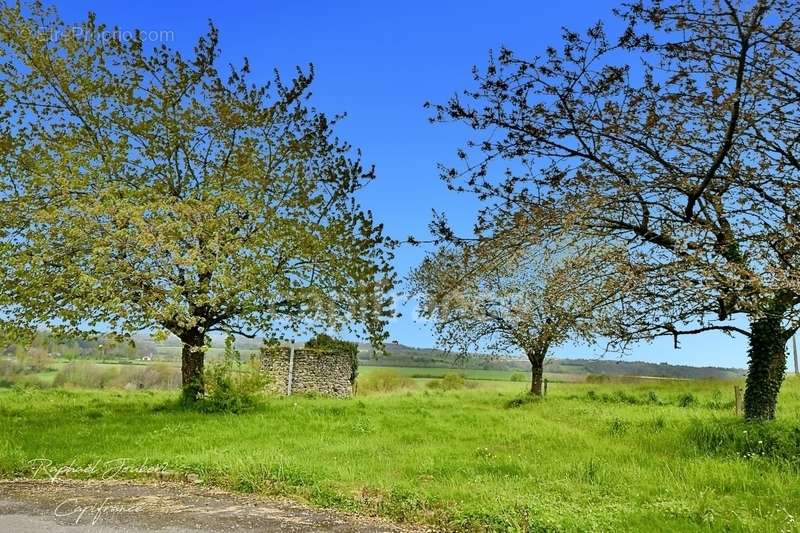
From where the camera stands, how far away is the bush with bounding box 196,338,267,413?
19.6 metres

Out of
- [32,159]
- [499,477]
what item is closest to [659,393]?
[499,477]

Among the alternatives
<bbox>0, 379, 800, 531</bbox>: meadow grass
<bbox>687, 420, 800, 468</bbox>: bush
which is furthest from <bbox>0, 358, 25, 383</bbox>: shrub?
<bbox>687, 420, 800, 468</bbox>: bush

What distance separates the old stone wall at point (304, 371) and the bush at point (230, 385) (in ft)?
28.7

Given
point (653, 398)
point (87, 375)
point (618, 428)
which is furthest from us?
point (87, 375)

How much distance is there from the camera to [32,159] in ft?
62.0

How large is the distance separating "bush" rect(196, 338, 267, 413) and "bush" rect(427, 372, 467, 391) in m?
19.4

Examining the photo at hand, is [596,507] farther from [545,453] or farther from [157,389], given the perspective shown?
[157,389]

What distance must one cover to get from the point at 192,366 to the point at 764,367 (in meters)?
17.3

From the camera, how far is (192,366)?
21.2 metres

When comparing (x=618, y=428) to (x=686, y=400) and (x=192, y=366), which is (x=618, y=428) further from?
(x=192, y=366)

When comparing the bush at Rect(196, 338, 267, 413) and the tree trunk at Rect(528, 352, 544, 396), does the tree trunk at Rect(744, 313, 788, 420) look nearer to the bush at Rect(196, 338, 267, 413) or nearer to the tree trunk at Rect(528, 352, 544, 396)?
the bush at Rect(196, 338, 267, 413)

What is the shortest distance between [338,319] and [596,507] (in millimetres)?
14080

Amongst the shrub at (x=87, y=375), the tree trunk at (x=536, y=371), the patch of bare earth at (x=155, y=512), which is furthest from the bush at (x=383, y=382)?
the patch of bare earth at (x=155, y=512)

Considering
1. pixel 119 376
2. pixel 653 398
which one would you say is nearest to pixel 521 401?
pixel 653 398
